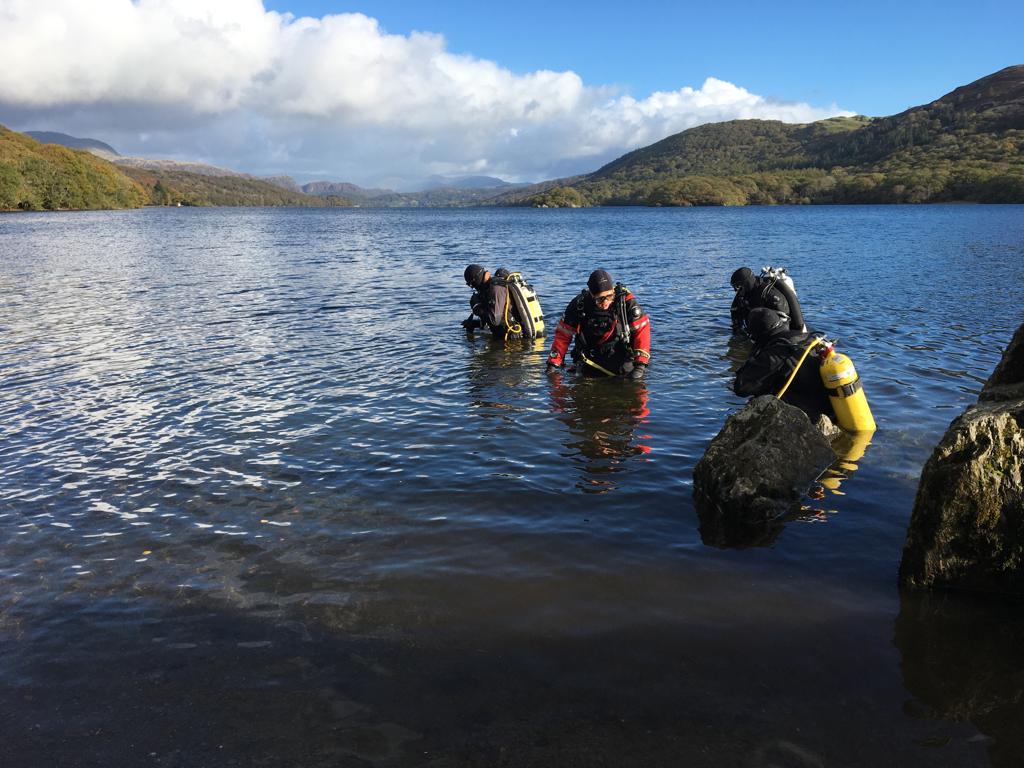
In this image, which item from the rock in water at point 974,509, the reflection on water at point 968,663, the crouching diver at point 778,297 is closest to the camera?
the reflection on water at point 968,663

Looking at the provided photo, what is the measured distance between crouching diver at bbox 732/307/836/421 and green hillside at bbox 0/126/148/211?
147 meters

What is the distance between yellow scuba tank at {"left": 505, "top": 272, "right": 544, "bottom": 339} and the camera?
1533 centimetres

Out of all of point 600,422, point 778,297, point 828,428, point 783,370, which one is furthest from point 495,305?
point 828,428

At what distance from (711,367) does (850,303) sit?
1128cm

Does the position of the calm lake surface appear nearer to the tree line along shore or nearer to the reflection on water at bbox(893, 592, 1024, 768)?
the reflection on water at bbox(893, 592, 1024, 768)

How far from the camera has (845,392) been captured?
8453 mm

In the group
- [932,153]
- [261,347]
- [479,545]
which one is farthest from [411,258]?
[932,153]

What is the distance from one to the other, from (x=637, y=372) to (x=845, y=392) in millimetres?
3949

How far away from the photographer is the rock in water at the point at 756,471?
21.4ft

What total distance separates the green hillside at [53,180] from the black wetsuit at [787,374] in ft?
482

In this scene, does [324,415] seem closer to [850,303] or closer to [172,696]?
[172,696]

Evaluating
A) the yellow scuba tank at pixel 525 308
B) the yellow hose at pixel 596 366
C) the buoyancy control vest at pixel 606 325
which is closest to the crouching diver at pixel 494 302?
the yellow scuba tank at pixel 525 308

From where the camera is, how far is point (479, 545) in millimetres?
6227

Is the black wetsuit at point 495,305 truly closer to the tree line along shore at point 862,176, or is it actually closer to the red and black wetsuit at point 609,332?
the red and black wetsuit at point 609,332
